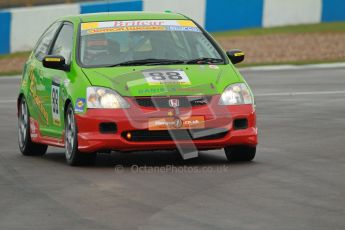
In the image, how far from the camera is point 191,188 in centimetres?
976

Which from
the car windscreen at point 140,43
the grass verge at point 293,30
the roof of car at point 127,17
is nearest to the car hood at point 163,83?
the car windscreen at point 140,43

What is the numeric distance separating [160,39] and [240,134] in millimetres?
1455

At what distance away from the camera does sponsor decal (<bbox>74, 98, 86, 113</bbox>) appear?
11359mm

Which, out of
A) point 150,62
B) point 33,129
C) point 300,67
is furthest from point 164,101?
point 300,67

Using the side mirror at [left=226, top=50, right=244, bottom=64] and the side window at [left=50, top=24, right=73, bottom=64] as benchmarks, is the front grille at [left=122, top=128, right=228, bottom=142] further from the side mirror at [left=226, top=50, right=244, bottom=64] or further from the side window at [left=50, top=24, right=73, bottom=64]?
the side mirror at [left=226, top=50, right=244, bottom=64]

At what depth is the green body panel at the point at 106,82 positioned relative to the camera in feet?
37.0

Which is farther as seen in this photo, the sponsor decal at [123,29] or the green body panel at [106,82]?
the sponsor decal at [123,29]

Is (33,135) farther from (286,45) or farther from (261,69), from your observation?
(286,45)

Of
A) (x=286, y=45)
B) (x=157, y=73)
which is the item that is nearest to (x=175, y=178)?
(x=157, y=73)

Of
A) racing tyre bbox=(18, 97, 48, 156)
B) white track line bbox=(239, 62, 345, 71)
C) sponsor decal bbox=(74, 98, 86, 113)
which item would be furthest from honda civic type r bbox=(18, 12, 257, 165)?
white track line bbox=(239, 62, 345, 71)

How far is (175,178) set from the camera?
10.4 meters

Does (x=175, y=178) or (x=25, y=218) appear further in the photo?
(x=175, y=178)

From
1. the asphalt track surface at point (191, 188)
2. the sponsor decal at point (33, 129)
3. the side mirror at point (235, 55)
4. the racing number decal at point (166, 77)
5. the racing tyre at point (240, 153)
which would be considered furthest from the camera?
the sponsor decal at point (33, 129)

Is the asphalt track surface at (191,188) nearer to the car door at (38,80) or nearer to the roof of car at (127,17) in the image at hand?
the car door at (38,80)
